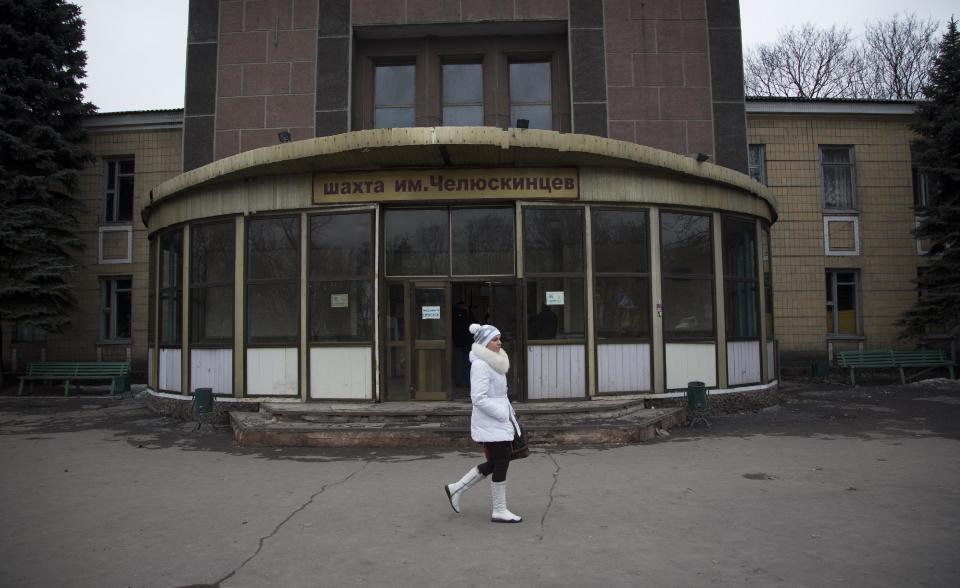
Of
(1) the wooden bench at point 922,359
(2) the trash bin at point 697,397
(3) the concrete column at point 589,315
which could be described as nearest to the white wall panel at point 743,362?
(2) the trash bin at point 697,397

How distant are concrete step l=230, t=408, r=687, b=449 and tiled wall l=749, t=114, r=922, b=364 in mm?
10975

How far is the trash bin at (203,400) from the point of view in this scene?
11141mm

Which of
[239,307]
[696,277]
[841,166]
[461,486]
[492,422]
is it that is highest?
[841,166]

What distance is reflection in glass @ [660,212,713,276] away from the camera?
1161 centimetres

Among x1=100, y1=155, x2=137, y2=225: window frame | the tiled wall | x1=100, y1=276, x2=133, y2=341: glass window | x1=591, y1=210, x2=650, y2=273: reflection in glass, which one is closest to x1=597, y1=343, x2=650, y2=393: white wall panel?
x1=591, y1=210, x2=650, y2=273: reflection in glass

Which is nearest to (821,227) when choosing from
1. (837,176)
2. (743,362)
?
(837,176)

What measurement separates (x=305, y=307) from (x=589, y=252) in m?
5.00

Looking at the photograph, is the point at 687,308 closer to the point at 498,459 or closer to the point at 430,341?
the point at 430,341

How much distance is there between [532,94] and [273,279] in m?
7.20

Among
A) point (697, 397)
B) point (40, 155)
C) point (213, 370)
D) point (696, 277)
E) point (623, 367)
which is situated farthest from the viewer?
point (40, 155)

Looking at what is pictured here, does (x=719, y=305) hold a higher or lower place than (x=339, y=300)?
lower

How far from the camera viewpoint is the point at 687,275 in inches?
462

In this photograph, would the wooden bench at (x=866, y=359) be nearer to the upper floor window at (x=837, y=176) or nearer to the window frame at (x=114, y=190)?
the upper floor window at (x=837, y=176)

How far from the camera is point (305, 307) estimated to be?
11148 mm
